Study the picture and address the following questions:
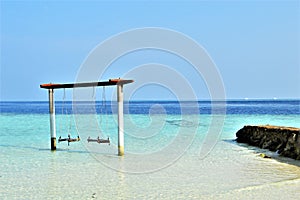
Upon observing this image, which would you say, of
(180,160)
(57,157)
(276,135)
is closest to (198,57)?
(180,160)

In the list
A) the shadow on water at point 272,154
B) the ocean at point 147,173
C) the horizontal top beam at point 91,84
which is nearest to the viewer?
the ocean at point 147,173

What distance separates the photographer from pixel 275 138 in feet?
58.1

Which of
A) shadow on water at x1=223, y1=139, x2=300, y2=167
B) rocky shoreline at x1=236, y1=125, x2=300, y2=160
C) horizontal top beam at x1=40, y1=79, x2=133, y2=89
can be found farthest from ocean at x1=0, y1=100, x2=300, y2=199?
horizontal top beam at x1=40, y1=79, x2=133, y2=89

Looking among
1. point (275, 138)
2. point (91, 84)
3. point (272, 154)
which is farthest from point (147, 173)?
point (275, 138)

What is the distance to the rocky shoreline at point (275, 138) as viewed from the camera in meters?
15.1

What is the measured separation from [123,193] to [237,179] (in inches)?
141

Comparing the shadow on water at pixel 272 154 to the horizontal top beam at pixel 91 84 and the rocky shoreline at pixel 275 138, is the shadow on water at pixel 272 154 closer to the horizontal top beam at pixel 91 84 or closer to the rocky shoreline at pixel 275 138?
the rocky shoreline at pixel 275 138

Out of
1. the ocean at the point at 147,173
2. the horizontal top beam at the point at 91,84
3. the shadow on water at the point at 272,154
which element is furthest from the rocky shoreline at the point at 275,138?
the horizontal top beam at the point at 91,84

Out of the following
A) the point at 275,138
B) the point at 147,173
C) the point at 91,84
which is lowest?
the point at 147,173

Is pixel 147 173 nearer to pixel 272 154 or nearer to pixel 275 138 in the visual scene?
pixel 272 154

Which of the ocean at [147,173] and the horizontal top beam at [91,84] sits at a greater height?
the horizontal top beam at [91,84]

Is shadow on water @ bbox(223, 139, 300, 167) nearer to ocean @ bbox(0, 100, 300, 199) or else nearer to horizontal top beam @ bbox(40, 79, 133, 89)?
ocean @ bbox(0, 100, 300, 199)

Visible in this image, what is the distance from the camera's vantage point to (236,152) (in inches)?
680

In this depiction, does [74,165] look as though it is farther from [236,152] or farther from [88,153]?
[236,152]
